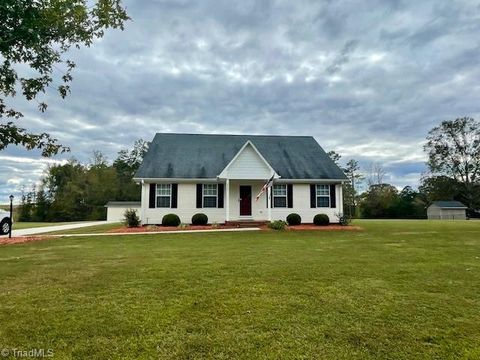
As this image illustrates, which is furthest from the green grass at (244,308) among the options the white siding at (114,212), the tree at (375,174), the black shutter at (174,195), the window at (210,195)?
the tree at (375,174)

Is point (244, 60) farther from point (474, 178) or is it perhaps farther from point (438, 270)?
point (474, 178)

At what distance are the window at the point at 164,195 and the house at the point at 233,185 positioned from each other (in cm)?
6

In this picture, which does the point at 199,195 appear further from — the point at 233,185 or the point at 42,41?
the point at 42,41

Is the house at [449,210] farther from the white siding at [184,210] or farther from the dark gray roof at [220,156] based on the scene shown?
the white siding at [184,210]

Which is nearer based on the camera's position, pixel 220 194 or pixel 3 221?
pixel 3 221

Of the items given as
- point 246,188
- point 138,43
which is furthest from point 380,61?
point 138,43

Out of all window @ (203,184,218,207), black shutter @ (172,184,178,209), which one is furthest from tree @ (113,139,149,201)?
window @ (203,184,218,207)

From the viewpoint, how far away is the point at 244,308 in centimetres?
435

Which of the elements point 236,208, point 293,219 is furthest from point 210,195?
point 293,219

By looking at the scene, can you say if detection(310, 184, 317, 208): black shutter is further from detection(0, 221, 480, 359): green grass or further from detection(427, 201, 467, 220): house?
detection(427, 201, 467, 220): house

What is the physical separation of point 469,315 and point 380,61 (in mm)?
18038

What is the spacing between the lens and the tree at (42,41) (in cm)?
423

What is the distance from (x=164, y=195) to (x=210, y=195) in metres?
2.84

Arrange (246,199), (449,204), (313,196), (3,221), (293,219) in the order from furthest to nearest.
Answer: (449,204) → (313,196) → (246,199) → (293,219) → (3,221)
